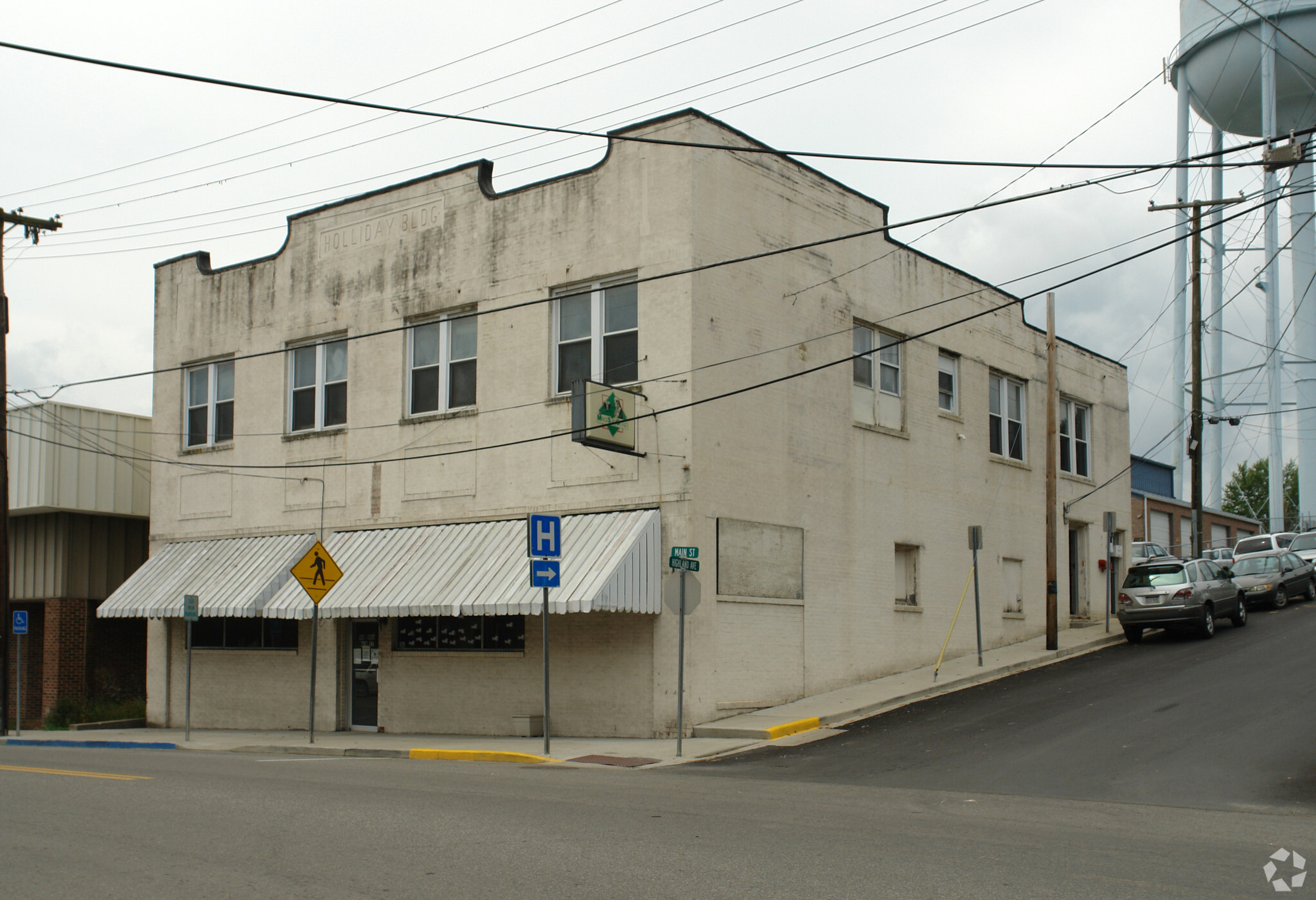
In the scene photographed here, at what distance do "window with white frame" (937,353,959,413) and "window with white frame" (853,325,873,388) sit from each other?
2.58 metres

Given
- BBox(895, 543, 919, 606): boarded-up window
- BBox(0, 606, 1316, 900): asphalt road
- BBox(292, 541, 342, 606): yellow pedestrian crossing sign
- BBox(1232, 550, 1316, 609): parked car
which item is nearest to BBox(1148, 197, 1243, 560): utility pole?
BBox(1232, 550, 1316, 609): parked car

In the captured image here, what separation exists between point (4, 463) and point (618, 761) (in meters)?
Result: 15.9

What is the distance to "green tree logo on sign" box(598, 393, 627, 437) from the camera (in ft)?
56.2

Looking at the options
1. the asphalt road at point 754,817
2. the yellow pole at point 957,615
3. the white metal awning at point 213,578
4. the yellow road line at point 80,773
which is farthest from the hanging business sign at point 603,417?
the yellow pole at point 957,615

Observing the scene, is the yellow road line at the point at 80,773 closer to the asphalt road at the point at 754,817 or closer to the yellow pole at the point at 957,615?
the asphalt road at the point at 754,817

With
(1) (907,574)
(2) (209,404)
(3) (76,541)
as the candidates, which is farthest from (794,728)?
(3) (76,541)

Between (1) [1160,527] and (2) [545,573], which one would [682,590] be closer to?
(2) [545,573]

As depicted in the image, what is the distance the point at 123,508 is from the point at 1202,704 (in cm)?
2237

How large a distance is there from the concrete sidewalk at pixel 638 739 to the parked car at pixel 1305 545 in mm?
14780

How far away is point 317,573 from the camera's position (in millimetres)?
18250

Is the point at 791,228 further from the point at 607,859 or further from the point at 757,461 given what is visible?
the point at 607,859

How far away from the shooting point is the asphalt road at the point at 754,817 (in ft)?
23.5

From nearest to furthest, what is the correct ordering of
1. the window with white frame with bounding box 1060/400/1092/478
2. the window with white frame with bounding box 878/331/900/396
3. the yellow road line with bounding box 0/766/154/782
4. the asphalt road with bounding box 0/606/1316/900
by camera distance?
the asphalt road with bounding box 0/606/1316/900 → the yellow road line with bounding box 0/766/154/782 → the window with white frame with bounding box 878/331/900/396 → the window with white frame with bounding box 1060/400/1092/478

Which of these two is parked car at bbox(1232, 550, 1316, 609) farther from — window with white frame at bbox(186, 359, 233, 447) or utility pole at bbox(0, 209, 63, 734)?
utility pole at bbox(0, 209, 63, 734)
